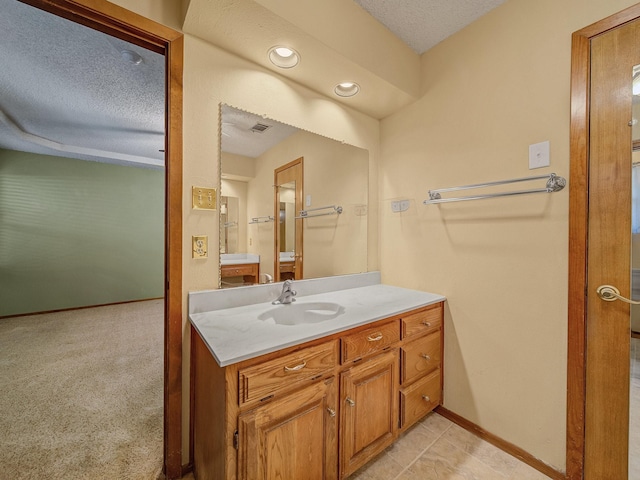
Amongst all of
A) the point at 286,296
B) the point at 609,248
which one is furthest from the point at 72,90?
the point at 609,248

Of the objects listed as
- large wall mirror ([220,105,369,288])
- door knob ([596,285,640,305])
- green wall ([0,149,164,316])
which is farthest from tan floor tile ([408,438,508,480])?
green wall ([0,149,164,316])

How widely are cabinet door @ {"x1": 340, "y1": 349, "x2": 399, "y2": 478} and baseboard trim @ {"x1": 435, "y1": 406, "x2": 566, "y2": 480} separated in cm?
52

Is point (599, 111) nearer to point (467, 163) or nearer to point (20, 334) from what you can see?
point (467, 163)

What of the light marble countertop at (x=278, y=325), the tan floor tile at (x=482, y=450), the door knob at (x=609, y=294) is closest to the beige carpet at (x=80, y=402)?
the light marble countertop at (x=278, y=325)

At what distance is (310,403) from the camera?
102cm

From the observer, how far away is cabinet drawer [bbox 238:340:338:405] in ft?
2.88

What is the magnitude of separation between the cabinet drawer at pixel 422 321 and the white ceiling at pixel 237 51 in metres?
1.34

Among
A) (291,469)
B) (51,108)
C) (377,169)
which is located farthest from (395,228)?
(51,108)

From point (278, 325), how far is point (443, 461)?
114 cm

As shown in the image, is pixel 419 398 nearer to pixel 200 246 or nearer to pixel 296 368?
pixel 296 368

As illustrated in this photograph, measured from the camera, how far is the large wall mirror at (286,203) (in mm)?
1466

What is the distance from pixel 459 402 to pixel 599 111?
168 cm

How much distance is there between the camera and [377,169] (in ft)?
6.97

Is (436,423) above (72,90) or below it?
below
